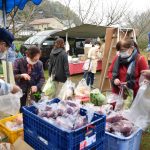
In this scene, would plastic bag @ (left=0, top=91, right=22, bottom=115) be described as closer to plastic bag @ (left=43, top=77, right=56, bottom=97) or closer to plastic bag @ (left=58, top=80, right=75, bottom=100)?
plastic bag @ (left=58, top=80, right=75, bottom=100)

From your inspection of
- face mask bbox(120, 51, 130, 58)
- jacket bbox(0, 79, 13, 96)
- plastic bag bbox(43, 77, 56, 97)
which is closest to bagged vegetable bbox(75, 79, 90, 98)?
plastic bag bbox(43, 77, 56, 97)

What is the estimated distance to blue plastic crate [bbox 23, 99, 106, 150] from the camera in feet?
5.70

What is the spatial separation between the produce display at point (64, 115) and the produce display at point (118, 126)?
544 mm

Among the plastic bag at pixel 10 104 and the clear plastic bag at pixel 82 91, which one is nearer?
the plastic bag at pixel 10 104

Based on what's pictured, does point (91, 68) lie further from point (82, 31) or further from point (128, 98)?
point (82, 31)

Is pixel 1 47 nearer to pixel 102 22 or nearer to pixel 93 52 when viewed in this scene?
pixel 93 52

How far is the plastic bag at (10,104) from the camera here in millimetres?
2719

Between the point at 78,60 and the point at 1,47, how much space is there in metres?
7.78

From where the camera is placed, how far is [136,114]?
3318 millimetres

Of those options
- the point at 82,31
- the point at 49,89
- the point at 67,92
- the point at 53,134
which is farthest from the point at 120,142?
the point at 82,31

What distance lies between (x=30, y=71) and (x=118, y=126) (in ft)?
5.65

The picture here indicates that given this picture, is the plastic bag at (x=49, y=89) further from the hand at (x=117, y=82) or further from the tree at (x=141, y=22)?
the tree at (x=141, y=22)

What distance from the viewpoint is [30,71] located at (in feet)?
12.0

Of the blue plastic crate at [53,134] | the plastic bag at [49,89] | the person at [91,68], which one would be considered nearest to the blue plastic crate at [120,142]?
the blue plastic crate at [53,134]
